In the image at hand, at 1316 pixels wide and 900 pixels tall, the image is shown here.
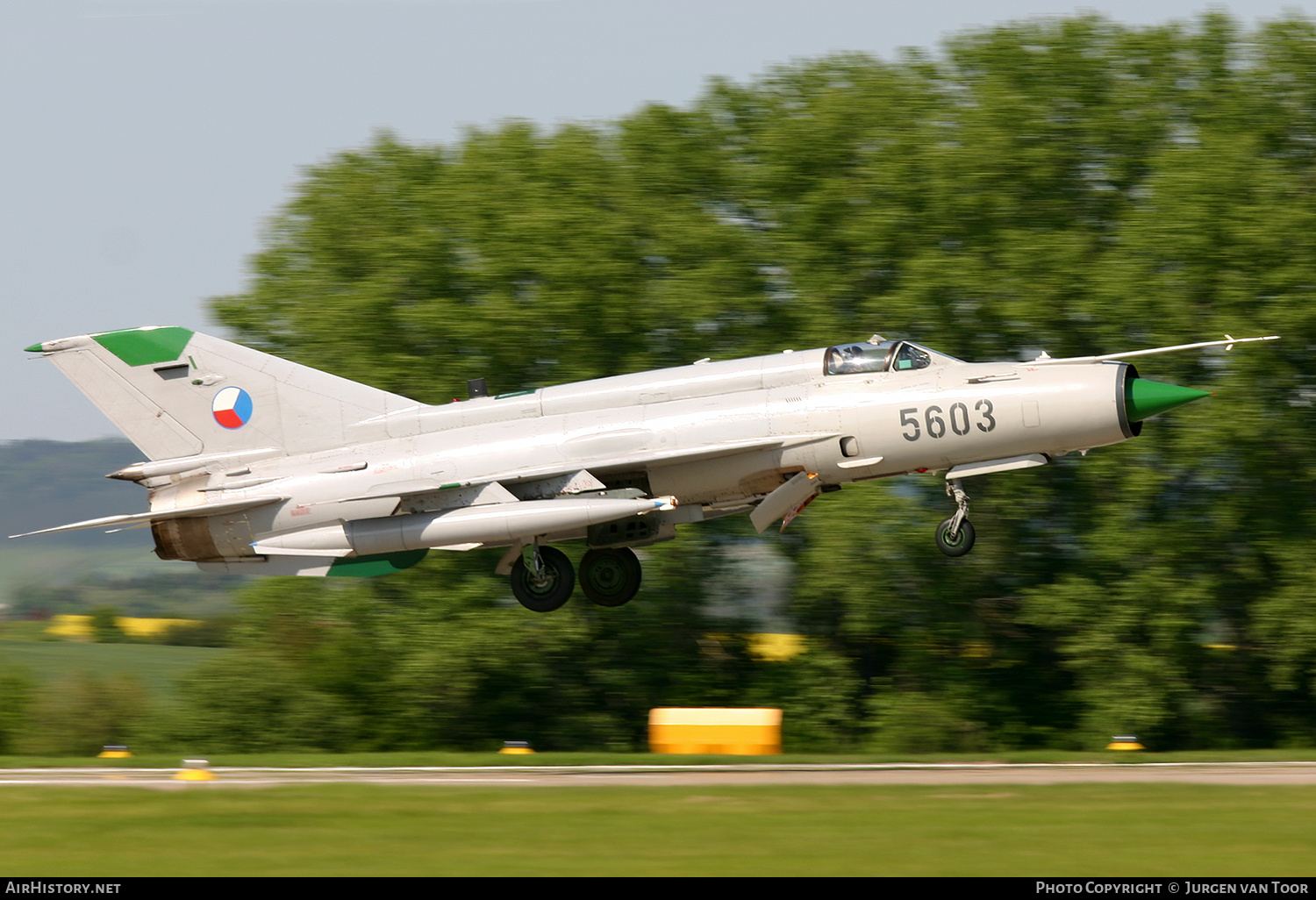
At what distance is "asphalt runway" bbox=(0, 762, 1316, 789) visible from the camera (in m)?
18.2

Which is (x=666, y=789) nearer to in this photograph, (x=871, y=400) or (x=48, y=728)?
(x=871, y=400)

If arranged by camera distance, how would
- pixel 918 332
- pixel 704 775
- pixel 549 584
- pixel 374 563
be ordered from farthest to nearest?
pixel 918 332 → pixel 549 584 → pixel 374 563 → pixel 704 775

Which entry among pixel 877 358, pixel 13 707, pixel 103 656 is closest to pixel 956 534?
pixel 877 358

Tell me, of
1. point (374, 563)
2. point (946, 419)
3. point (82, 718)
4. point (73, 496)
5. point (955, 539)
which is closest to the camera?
point (946, 419)

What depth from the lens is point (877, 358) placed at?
19.4m

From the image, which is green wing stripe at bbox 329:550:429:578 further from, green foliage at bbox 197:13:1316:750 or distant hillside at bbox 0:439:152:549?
distant hillside at bbox 0:439:152:549

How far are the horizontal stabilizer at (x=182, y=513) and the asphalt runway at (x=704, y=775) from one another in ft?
11.4

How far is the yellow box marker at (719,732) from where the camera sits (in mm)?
25750

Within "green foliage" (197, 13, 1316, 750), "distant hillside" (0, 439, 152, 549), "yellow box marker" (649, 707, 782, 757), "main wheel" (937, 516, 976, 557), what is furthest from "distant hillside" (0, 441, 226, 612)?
"main wheel" (937, 516, 976, 557)

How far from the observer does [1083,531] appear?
33812 millimetres

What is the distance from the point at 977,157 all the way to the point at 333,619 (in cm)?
1896

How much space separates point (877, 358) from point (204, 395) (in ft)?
32.4

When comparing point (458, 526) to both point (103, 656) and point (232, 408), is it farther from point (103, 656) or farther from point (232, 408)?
point (103, 656)

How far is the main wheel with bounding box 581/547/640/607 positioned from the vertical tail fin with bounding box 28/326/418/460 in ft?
12.0
